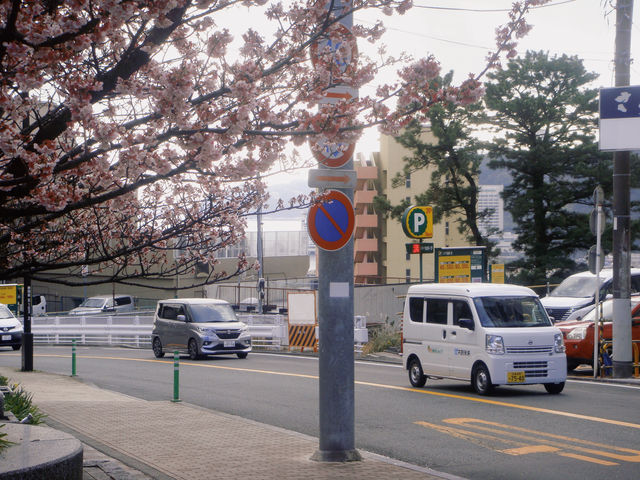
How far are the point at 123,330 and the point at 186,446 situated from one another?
28.1 m

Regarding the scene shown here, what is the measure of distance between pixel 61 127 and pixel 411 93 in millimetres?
2780

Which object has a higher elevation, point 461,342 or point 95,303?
point 461,342

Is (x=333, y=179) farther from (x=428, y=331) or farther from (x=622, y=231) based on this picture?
(x=622, y=231)

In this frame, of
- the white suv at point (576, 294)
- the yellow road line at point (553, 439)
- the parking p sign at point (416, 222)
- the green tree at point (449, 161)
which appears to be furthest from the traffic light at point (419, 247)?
the green tree at point (449, 161)

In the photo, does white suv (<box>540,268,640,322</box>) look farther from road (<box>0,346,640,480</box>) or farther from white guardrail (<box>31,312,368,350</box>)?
road (<box>0,346,640,480</box>)

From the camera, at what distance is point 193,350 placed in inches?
1057

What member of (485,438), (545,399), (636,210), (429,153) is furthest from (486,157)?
(485,438)

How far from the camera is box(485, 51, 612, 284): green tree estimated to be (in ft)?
142

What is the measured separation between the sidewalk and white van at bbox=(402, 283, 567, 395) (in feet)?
15.8

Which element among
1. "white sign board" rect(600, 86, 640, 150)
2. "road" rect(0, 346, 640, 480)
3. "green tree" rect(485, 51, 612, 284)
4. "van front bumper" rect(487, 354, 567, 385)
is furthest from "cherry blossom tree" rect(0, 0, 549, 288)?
"green tree" rect(485, 51, 612, 284)

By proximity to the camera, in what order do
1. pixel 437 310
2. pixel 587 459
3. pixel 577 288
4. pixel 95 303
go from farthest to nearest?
pixel 95 303, pixel 577 288, pixel 437 310, pixel 587 459

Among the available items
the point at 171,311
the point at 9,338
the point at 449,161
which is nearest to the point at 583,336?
the point at 171,311

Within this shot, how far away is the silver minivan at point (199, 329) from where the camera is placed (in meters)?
26.5

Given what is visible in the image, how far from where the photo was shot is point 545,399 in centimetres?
1504
